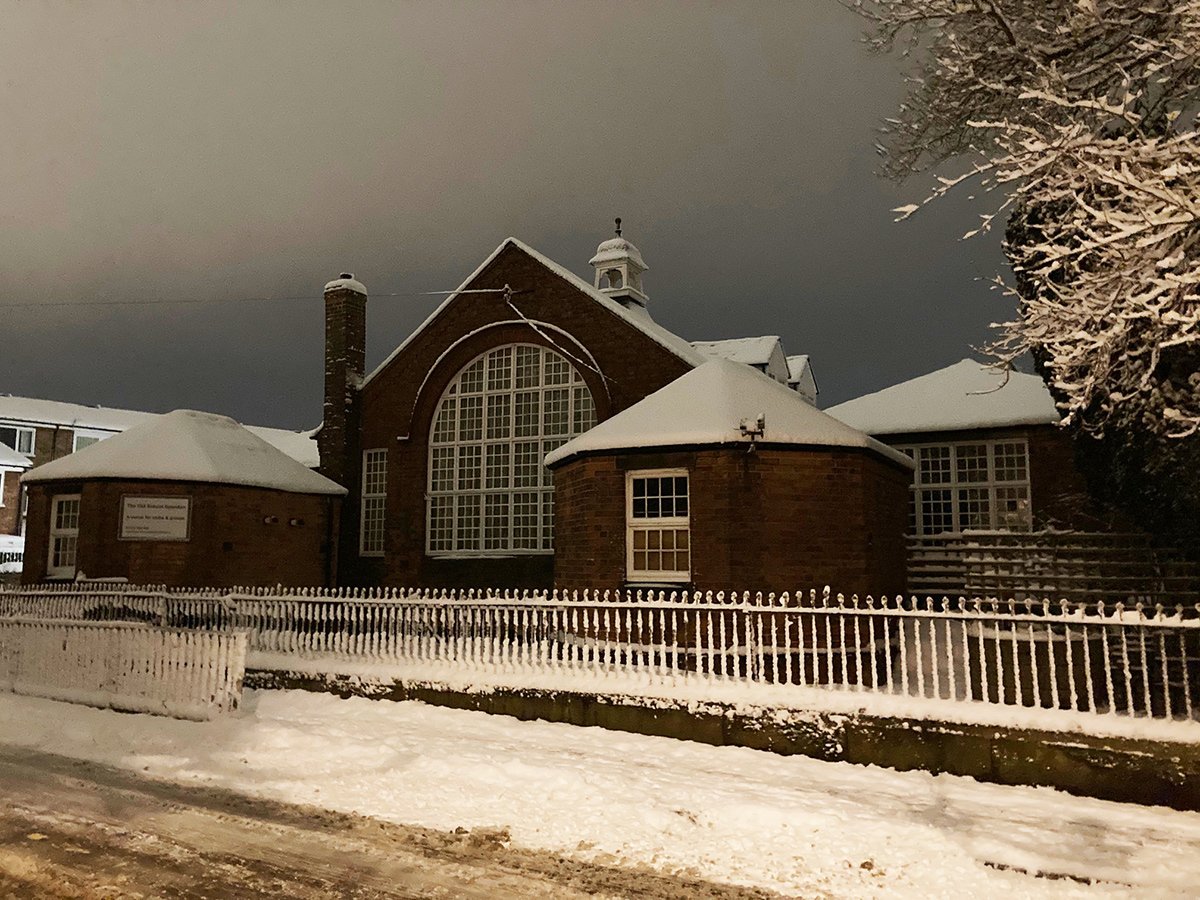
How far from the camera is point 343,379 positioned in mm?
22188

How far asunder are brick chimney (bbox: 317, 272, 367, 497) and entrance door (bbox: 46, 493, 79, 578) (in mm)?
5784

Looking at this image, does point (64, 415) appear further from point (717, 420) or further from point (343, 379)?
point (717, 420)

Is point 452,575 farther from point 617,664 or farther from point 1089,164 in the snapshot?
point 1089,164

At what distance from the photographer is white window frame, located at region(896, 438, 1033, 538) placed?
58.1ft

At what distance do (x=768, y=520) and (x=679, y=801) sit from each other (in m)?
6.05

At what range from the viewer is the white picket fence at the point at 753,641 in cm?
845

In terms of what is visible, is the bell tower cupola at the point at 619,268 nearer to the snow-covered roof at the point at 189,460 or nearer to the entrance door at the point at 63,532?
the snow-covered roof at the point at 189,460

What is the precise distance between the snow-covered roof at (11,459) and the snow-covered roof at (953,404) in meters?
41.2

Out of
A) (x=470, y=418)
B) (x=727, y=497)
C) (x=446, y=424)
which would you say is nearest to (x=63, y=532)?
(x=446, y=424)

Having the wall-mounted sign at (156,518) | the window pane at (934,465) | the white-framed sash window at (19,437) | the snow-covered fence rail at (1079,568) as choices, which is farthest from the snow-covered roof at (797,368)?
the white-framed sash window at (19,437)

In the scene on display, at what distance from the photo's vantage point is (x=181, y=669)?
35.2 ft

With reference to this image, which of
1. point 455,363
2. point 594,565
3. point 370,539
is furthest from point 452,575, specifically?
point 594,565

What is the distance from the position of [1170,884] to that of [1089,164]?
18.7 feet

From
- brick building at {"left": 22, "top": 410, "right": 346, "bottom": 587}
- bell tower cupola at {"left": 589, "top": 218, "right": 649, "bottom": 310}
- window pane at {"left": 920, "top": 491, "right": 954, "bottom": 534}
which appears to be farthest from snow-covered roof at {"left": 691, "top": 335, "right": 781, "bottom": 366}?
brick building at {"left": 22, "top": 410, "right": 346, "bottom": 587}
